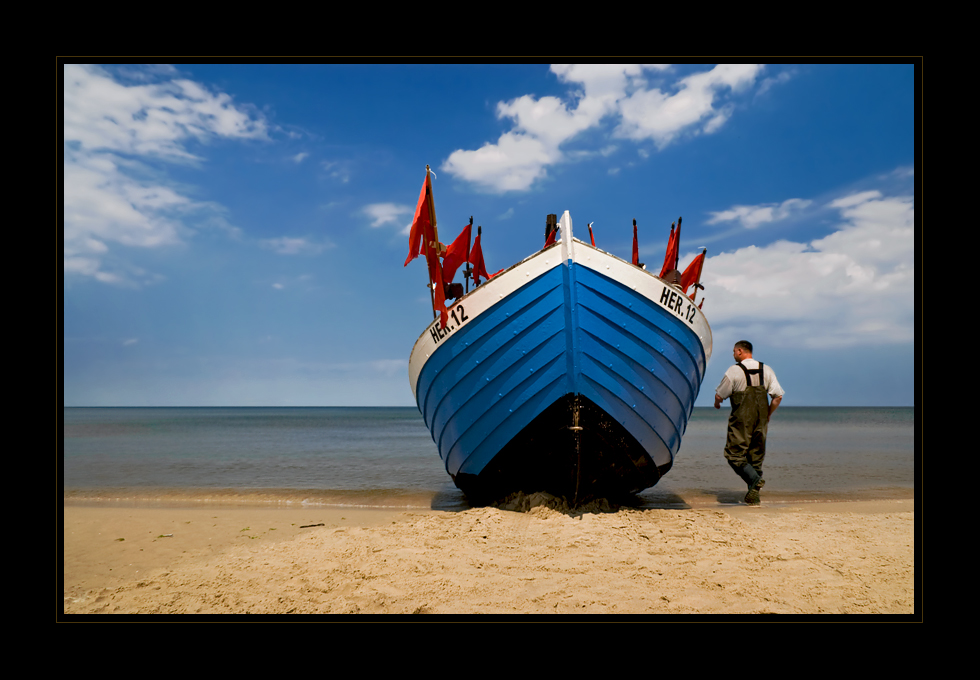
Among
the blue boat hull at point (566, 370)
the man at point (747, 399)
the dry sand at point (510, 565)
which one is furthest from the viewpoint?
the man at point (747, 399)

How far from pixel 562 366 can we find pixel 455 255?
6.08ft

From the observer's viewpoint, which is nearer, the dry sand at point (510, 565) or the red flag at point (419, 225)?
the dry sand at point (510, 565)

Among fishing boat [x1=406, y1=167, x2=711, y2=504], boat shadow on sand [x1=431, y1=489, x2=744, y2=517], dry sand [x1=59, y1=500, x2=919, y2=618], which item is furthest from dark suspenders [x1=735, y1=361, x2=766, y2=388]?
boat shadow on sand [x1=431, y1=489, x2=744, y2=517]

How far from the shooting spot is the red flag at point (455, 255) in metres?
5.93

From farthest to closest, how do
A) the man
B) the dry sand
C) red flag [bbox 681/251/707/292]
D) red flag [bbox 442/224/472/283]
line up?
red flag [bbox 681/251/707/292] → the man → red flag [bbox 442/224/472/283] → the dry sand

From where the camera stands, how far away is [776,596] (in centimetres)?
318

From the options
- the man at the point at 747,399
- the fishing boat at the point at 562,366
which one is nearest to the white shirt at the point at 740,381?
the man at the point at 747,399

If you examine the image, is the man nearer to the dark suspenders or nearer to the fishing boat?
the dark suspenders

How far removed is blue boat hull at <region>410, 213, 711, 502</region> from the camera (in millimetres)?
5035

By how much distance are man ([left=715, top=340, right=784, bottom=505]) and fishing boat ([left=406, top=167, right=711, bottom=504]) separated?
0.85 metres

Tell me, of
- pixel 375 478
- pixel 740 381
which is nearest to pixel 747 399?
pixel 740 381

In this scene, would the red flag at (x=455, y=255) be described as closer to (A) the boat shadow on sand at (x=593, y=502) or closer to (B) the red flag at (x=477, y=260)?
(B) the red flag at (x=477, y=260)

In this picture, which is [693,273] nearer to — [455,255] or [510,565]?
[455,255]

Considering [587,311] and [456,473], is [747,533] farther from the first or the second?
[456,473]
